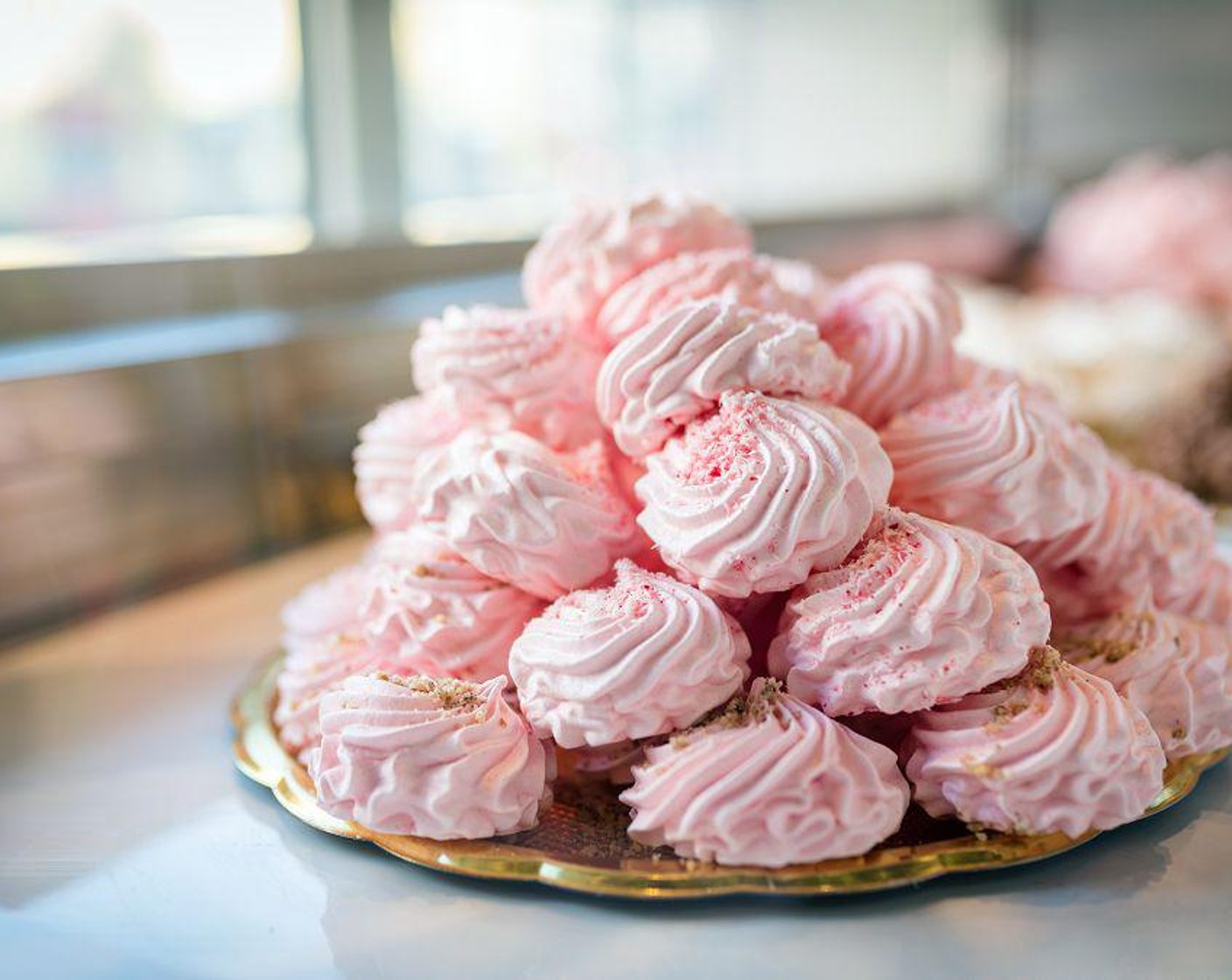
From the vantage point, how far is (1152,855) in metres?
1.13

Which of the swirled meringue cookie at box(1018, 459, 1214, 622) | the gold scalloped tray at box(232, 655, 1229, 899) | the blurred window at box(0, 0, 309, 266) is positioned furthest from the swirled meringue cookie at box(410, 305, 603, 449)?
the blurred window at box(0, 0, 309, 266)

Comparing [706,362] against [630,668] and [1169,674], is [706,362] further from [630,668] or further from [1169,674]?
[1169,674]

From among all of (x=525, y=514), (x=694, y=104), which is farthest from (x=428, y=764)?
(x=694, y=104)

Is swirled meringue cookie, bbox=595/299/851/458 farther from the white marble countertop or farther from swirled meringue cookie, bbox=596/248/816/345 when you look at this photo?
the white marble countertop

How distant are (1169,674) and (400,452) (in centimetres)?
83

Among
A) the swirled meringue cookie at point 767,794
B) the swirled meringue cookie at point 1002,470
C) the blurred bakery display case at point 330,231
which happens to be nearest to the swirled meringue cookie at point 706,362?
the swirled meringue cookie at point 1002,470

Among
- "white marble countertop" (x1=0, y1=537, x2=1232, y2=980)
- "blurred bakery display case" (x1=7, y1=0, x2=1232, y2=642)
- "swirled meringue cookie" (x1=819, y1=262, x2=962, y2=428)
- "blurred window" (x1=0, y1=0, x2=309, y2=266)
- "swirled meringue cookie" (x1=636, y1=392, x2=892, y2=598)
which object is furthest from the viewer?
"blurred window" (x1=0, y1=0, x2=309, y2=266)

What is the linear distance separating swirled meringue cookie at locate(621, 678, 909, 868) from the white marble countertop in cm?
5

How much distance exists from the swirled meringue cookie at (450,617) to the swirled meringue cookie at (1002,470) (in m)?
0.41

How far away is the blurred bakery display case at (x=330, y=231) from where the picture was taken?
6.61ft

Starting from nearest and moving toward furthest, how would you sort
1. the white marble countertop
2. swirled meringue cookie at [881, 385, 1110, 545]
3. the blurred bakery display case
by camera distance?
the white marble countertop < swirled meringue cookie at [881, 385, 1110, 545] < the blurred bakery display case

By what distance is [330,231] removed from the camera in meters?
3.07

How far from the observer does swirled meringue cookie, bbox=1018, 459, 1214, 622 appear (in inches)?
53.4

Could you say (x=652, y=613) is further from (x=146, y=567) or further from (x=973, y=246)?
(x=973, y=246)
